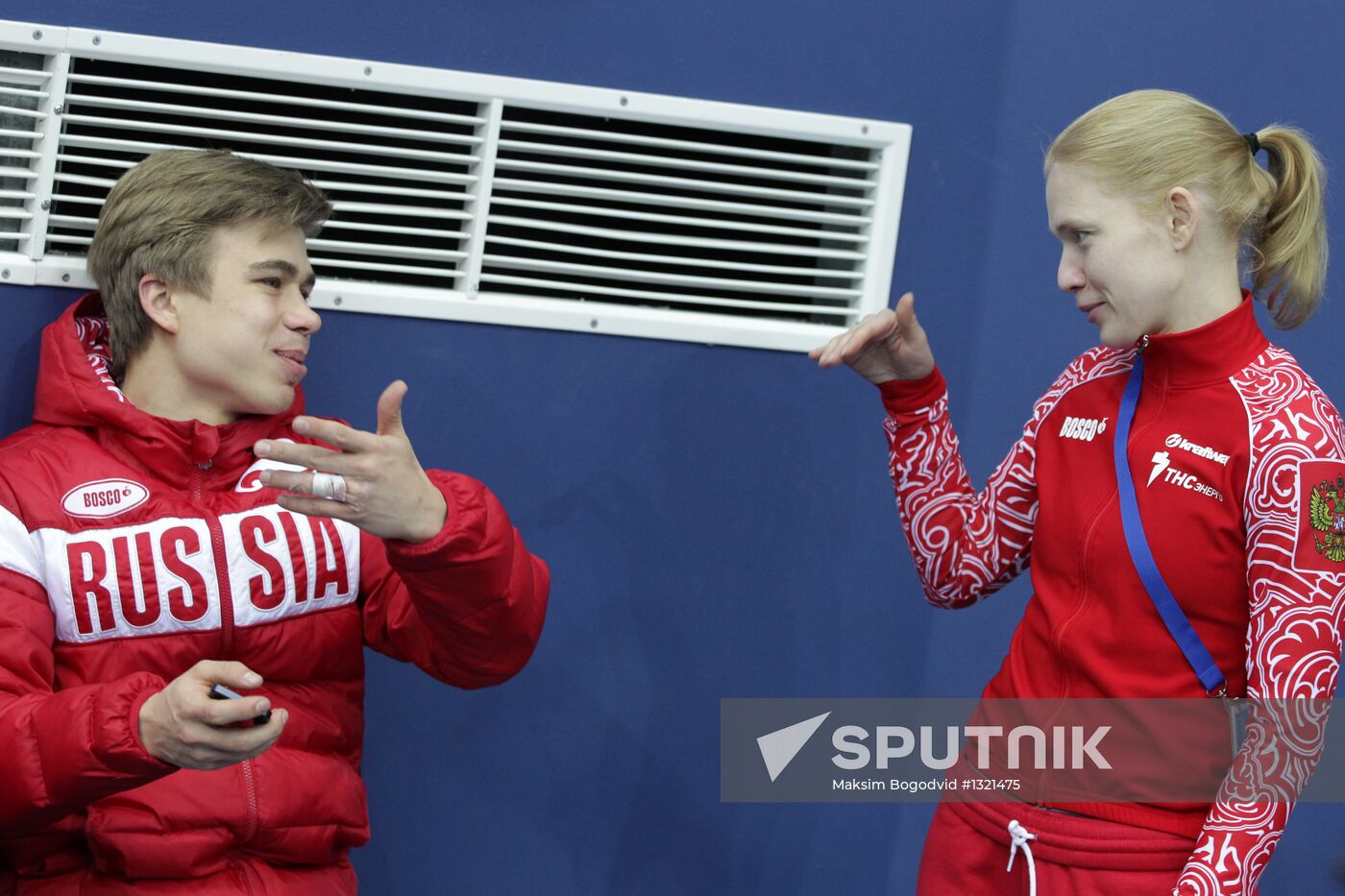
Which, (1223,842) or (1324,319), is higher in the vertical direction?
(1324,319)

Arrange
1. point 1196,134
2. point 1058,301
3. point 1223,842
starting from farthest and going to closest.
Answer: point 1058,301 → point 1196,134 → point 1223,842

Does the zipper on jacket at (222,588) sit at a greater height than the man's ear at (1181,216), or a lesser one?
lesser

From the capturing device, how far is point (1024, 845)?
62.2 inches

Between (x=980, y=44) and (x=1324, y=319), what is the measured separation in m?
0.67

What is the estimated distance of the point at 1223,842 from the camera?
1.44 meters

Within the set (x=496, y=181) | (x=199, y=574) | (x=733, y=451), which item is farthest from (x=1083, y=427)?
(x=199, y=574)

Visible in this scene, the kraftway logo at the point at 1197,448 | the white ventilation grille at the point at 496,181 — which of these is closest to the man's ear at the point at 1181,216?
the kraftway logo at the point at 1197,448

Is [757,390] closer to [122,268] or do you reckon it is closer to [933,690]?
[933,690]

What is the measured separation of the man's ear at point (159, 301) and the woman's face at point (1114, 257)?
0.96m

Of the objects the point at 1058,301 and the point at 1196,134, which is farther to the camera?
the point at 1058,301

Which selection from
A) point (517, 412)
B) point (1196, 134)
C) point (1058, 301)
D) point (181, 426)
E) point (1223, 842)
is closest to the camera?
point (1223, 842)

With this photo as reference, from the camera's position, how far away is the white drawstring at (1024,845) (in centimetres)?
157

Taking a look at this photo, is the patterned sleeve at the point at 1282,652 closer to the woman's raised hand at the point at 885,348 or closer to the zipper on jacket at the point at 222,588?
the woman's raised hand at the point at 885,348

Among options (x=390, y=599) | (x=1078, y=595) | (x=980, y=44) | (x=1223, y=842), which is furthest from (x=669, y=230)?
(x=1223, y=842)
